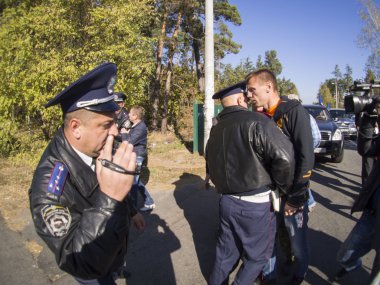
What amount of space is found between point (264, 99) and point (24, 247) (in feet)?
12.5

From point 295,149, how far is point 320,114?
30.0 ft

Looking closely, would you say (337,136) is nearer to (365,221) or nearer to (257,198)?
(365,221)

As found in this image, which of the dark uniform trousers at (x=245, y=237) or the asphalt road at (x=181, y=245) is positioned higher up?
the dark uniform trousers at (x=245, y=237)

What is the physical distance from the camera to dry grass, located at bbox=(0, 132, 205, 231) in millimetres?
5934

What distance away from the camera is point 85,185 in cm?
165

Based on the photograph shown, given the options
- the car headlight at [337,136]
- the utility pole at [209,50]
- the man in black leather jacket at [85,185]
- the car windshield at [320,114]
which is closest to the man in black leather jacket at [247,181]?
the man in black leather jacket at [85,185]

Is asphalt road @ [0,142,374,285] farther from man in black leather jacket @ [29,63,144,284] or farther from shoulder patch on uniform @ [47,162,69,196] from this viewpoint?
shoulder patch on uniform @ [47,162,69,196]

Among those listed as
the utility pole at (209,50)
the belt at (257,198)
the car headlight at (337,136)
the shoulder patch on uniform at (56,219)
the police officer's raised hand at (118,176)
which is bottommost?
the car headlight at (337,136)

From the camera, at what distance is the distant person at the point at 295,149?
9.45ft

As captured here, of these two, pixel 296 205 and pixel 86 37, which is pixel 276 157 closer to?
pixel 296 205

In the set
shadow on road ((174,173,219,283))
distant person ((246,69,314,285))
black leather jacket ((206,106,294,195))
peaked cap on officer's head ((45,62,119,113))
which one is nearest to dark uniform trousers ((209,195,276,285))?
black leather jacket ((206,106,294,195))

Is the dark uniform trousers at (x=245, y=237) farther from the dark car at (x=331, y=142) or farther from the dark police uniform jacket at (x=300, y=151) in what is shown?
the dark car at (x=331, y=142)

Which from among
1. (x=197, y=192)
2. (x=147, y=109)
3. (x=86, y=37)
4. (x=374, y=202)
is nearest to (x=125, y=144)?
(x=374, y=202)

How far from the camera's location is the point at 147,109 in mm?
19281
